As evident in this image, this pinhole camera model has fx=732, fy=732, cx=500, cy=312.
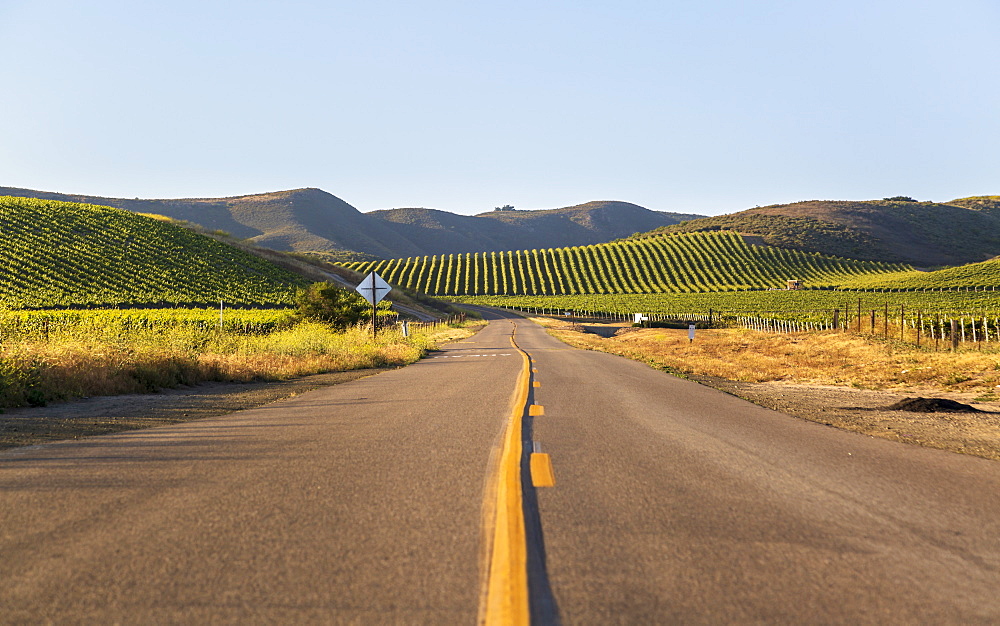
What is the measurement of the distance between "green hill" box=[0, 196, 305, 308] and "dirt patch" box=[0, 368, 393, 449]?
150ft

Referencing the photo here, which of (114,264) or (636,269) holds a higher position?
(636,269)

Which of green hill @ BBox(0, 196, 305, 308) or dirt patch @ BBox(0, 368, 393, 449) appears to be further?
green hill @ BBox(0, 196, 305, 308)

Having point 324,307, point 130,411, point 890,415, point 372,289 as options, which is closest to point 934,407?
point 890,415

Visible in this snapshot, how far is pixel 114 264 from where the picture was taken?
7031cm

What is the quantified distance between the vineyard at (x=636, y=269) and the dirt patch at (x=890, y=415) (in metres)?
104

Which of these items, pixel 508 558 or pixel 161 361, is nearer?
pixel 508 558

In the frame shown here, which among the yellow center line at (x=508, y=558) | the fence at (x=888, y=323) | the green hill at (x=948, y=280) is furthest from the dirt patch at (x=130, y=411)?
the green hill at (x=948, y=280)

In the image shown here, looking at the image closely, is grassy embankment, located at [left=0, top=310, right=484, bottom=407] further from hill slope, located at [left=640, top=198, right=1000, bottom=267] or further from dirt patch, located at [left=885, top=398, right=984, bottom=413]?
hill slope, located at [left=640, top=198, right=1000, bottom=267]

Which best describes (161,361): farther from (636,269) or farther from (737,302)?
(636,269)

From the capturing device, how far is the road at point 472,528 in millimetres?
3414

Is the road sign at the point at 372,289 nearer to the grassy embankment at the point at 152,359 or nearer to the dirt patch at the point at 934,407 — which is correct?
the grassy embankment at the point at 152,359

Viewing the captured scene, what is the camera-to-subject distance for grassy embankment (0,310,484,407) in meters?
12.0

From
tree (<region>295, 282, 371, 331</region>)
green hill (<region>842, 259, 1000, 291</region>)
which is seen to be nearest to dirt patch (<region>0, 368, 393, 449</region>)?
tree (<region>295, 282, 371, 331</region>)

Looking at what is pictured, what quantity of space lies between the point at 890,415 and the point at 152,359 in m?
13.7
